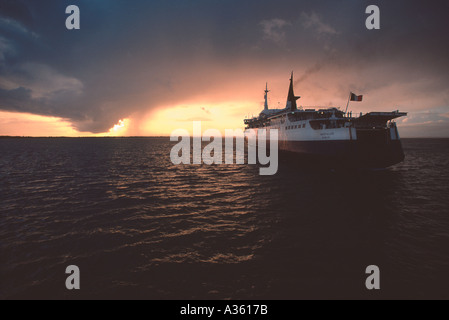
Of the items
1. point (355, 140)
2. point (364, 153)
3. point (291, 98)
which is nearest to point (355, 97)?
point (355, 140)

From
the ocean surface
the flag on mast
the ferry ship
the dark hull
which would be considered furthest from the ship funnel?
the ocean surface

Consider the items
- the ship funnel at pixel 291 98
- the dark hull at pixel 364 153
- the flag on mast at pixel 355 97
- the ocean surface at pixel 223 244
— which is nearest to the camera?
the ocean surface at pixel 223 244

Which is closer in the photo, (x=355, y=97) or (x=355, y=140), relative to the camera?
(x=355, y=140)

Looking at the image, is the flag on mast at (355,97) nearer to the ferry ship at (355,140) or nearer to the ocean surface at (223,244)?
the ferry ship at (355,140)

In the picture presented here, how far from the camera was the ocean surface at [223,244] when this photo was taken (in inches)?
265

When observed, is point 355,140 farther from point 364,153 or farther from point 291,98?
point 291,98

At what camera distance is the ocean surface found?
672 centimetres

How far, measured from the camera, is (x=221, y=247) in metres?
9.12

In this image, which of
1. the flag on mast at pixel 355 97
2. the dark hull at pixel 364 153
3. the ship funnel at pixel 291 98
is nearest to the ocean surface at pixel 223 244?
the dark hull at pixel 364 153

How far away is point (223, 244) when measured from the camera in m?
9.39

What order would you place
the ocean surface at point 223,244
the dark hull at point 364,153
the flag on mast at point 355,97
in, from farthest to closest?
the flag on mast at point 355,97, the dark hull at point 364,153, the ocean surface at point 223,244

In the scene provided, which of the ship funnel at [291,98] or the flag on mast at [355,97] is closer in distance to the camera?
the flag on mast at [355,97]
